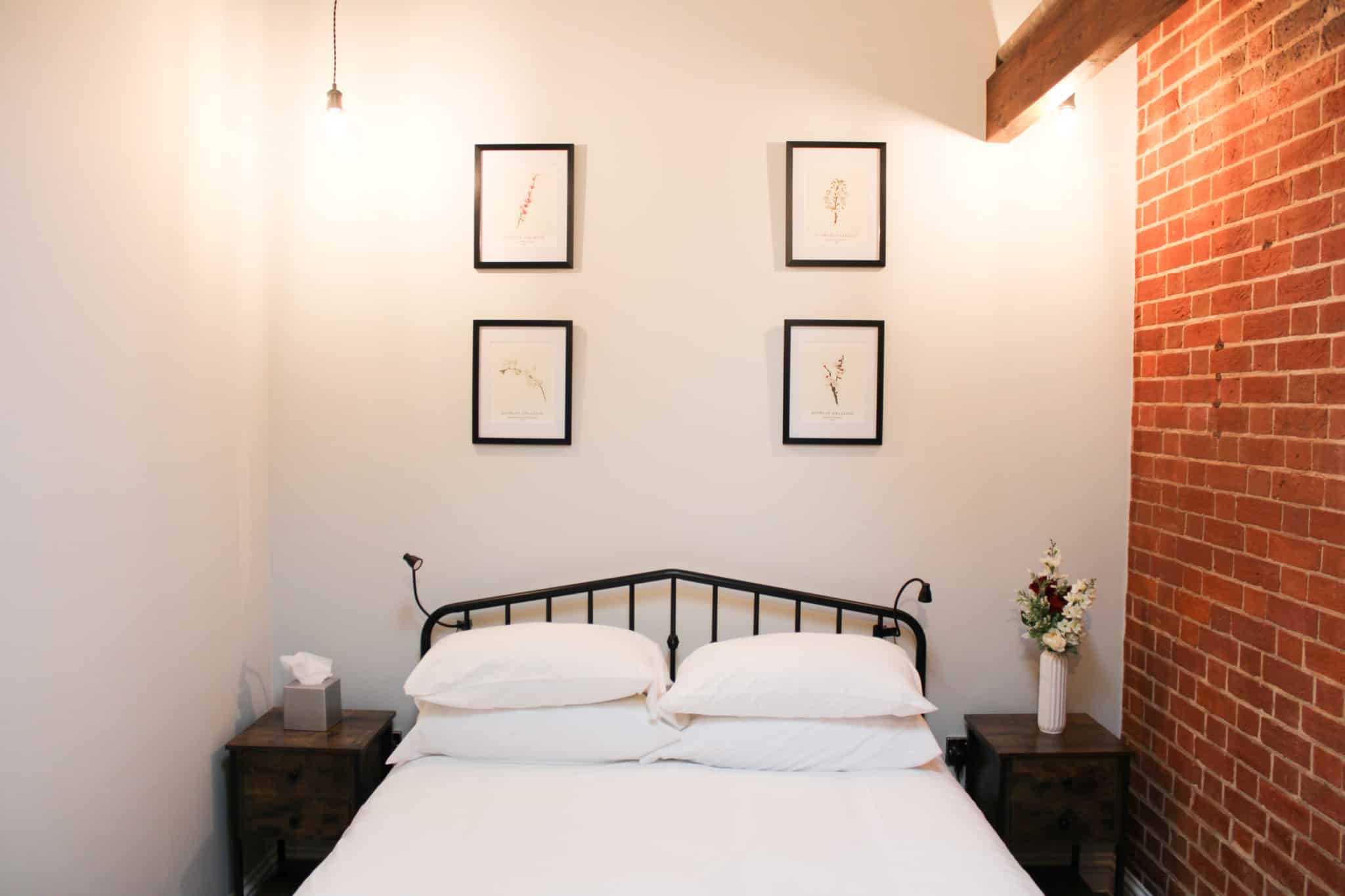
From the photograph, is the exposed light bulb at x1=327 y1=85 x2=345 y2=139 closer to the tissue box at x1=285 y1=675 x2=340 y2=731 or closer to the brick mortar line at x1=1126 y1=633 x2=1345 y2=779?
the tissue box at x1=285 y1=675 x2=340 y2=731

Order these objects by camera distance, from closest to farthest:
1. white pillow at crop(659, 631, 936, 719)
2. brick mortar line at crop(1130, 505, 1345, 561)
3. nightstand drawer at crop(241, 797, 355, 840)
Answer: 1. brick mortar line at crop(1130, 505, 1345, 561)
2. white pillow at crop(659, 631, 936, 719)
3. nightstand drawer at crop(241, 797, 355, 840)

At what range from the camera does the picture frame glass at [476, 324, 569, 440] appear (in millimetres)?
2707

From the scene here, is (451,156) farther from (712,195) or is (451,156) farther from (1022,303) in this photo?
(1022,303)

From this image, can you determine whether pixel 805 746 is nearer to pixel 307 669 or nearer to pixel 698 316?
pixel 698 316

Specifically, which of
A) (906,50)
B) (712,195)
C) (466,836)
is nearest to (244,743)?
(466,836)

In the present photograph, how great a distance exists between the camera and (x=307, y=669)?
2.51m

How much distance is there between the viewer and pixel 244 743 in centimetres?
236

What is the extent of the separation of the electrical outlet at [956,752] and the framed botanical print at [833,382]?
101 cm

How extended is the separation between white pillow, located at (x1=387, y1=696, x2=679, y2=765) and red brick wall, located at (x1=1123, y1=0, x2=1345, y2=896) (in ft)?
4.79

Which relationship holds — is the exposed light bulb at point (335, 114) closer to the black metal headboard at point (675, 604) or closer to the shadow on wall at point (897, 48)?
the shadow on wall at point (897, 48)

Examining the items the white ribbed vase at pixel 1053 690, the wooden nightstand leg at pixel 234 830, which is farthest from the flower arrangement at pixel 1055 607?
the wooden nightstand leg at pixel 234 830

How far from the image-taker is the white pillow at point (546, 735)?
88.2 inches

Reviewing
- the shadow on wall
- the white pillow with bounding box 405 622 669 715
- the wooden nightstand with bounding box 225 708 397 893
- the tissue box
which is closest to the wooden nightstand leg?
the wooden nightstand with bounding box 225 708 397 893

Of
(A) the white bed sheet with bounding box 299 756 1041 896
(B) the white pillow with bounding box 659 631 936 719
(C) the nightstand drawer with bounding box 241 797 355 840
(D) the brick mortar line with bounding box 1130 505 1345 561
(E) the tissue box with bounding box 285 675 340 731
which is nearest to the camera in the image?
(A) the white bed sheet with bounding box 299 756 1041 896
